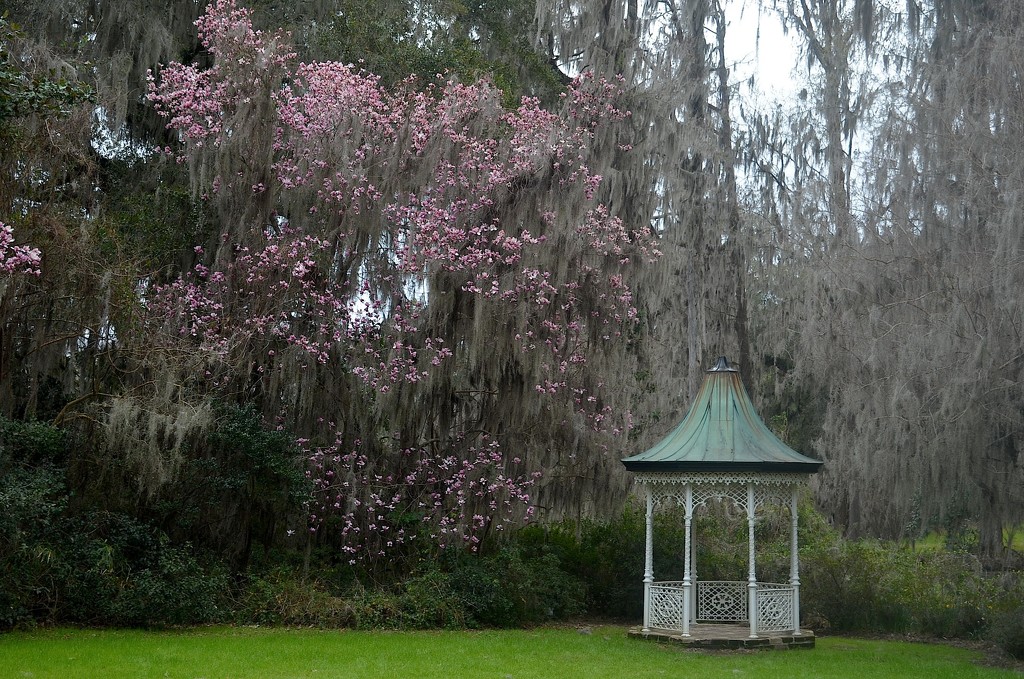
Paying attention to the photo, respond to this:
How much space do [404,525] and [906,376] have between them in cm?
677

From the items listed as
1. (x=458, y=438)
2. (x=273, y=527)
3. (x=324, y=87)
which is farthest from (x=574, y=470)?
(x=324, y=87)

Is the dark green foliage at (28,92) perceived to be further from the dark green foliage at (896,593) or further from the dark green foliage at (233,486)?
the dark green foliage at (896,593)

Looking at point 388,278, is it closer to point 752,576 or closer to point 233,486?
point 233,486

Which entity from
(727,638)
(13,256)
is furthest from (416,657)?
(13,256)

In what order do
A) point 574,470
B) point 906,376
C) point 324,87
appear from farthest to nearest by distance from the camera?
point 574,470 < point 324,87 < point 906,376

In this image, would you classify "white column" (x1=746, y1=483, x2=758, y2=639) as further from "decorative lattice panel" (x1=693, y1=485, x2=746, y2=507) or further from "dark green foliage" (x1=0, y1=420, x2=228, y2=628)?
"dark green foliage" (x1=0, y1=420, x2=228, y2=628)

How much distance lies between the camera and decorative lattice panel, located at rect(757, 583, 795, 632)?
1211 centimetres

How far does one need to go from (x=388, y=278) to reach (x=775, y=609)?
6.47 m

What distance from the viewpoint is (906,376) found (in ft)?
40.7

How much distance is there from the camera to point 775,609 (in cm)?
1219

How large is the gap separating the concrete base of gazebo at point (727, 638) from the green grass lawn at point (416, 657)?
175mm

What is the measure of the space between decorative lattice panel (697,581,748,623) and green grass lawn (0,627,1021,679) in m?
1.43

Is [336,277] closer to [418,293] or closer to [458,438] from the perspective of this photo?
[418,293]

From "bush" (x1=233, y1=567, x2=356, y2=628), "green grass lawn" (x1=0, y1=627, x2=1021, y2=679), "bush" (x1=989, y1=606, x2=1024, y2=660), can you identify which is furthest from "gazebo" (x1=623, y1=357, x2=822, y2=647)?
"bush" (x1=233, y1=567, x2=356, y2=628)
